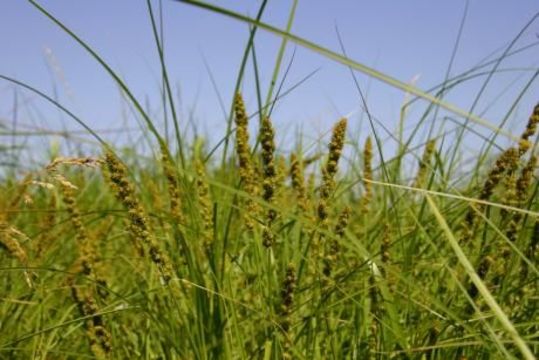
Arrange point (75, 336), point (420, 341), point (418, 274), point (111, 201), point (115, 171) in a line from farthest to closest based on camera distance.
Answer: point (111, 201)
point (418, 274)
point (75, 336)
point (420, 341)
point (115, 171)

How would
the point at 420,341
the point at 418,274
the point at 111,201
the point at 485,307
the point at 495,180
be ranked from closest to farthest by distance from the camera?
1. the point at 495,180
2. the point at 420,341
3. the point at 485,307
4. the point at 418,274
5. the point at 111,201

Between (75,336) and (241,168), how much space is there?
114cm

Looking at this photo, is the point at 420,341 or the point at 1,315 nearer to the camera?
the point at 420,341

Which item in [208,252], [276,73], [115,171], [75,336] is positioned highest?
[276,73]

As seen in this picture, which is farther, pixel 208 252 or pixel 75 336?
pixel 75 336

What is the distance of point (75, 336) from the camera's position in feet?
6.94

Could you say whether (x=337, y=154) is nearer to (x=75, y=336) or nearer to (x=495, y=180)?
(x=495, y=180)

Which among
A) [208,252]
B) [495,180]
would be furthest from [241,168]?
[495,180]

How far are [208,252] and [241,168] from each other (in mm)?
215

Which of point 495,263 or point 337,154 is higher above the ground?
point 337,154

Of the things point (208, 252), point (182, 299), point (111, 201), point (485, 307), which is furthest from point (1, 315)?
point (111, 201)

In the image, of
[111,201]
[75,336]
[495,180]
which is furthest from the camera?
[111,201]

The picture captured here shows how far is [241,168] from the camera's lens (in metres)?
1.39

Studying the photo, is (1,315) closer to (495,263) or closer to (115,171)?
(115,171)
